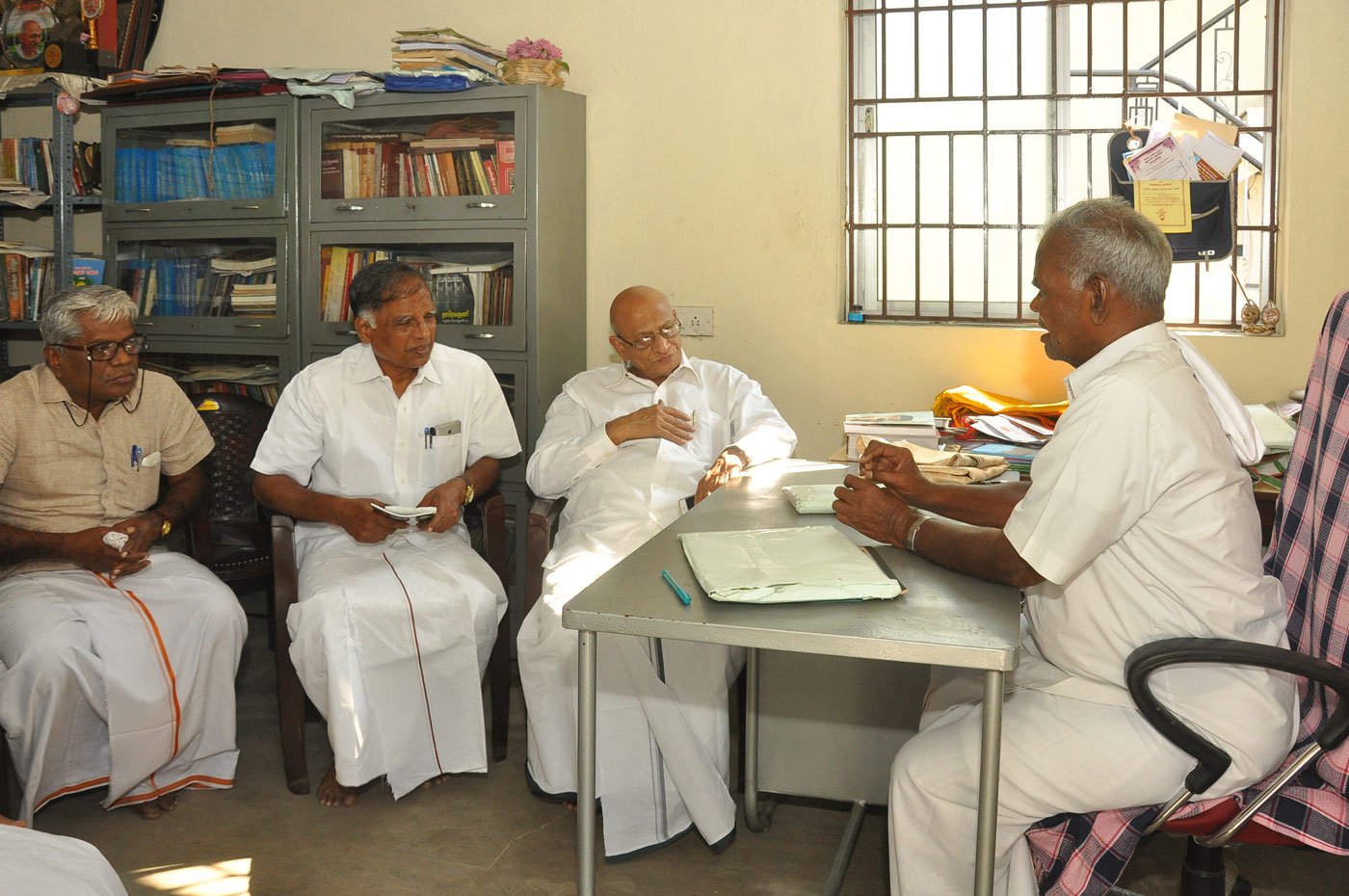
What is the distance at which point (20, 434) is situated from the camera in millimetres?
2947

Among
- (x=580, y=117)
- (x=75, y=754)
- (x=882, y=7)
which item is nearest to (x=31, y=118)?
(x=580, y=117)

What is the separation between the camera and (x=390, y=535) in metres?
3.28

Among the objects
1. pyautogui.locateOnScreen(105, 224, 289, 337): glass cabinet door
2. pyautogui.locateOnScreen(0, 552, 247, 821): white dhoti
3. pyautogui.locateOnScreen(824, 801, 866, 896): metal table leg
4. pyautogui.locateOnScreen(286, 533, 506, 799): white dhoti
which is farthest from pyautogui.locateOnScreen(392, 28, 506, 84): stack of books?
pyautogui.locateOnScreen(824, 801, 866, 896): metal table leg

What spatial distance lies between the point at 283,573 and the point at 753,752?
1286 millimetres

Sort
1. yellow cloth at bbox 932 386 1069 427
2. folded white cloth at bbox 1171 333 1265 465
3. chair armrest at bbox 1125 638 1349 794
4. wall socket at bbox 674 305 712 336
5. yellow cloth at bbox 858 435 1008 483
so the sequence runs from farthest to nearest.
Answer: wall socket at bbox 674 305 712 336, yellow cloth at bbox 932 386 1069 427, yellow cloth at bbox 858 435 1008 483, folded white cloth at bbox 1171 333 1265 465, chair armrest at bbox 1125 638 1349 794

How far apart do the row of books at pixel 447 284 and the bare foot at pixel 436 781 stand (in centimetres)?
154

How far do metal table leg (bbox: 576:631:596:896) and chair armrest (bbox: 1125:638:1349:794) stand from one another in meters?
0.82

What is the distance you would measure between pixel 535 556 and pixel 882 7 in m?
2.13

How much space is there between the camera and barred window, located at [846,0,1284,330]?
352 cm

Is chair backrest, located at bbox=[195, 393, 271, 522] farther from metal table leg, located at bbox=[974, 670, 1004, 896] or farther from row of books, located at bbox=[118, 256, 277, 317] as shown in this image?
metal table leg, located at bbox=[974, 670, 1004, 896]

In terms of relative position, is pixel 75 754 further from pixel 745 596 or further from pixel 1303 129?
pixel 1303 129

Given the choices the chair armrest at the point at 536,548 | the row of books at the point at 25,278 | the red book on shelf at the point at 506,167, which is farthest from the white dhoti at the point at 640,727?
the row of books at the point at 25,278

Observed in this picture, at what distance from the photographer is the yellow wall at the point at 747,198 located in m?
3.81

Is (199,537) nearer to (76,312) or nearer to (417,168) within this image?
(76,312)
